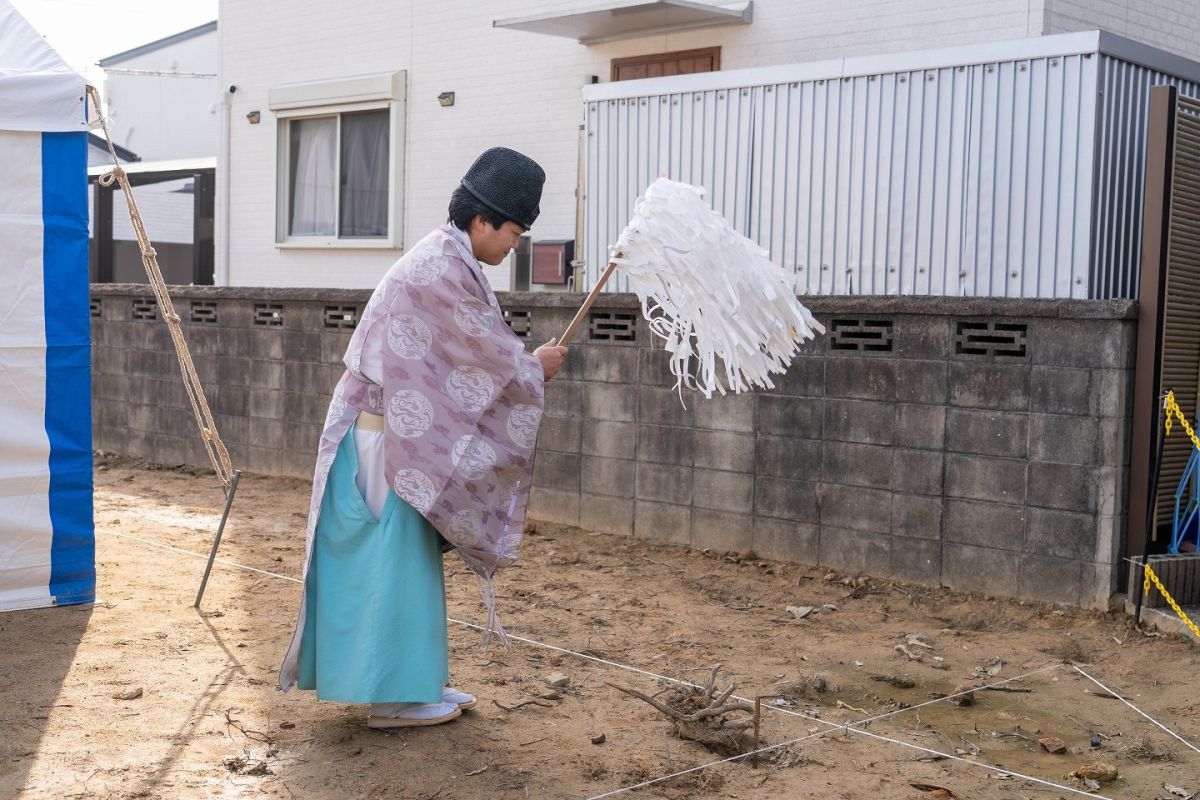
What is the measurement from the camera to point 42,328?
5258mm

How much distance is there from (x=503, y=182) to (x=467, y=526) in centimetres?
106

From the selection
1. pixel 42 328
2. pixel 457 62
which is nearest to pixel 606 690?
pixel 42 328

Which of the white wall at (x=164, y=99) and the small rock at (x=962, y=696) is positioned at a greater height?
the white wall at (x=164, y=99)

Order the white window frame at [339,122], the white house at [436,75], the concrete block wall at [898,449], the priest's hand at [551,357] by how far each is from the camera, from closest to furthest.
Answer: the priest's hand at [551,357] < the concrete block wall at [898,449] < the white house at [436,75] < the white window frame at [339,122]

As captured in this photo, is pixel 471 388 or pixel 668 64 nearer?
pixel 471 388

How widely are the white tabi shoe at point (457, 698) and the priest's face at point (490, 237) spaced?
4.64 feet

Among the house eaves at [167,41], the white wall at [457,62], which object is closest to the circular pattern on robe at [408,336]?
the white wall at [457,62]

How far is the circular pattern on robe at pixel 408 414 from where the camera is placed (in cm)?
374

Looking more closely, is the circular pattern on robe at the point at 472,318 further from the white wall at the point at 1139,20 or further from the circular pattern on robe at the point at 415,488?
the white wall at the point at 1139,20

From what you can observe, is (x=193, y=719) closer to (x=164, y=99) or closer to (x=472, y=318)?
(x=472, y=318)

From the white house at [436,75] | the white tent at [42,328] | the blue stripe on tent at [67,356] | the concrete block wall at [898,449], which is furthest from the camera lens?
the white house at [436,75]

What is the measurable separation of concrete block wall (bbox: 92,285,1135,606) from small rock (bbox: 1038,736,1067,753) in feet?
5.29

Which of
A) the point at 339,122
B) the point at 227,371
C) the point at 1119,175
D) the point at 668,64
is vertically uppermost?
the point at 668,64

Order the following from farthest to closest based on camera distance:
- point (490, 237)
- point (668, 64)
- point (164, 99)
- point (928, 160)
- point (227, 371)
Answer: point (164, 99) < point (227, 371) < point (668, 64) < point (928, 160) < point (490, 237)
